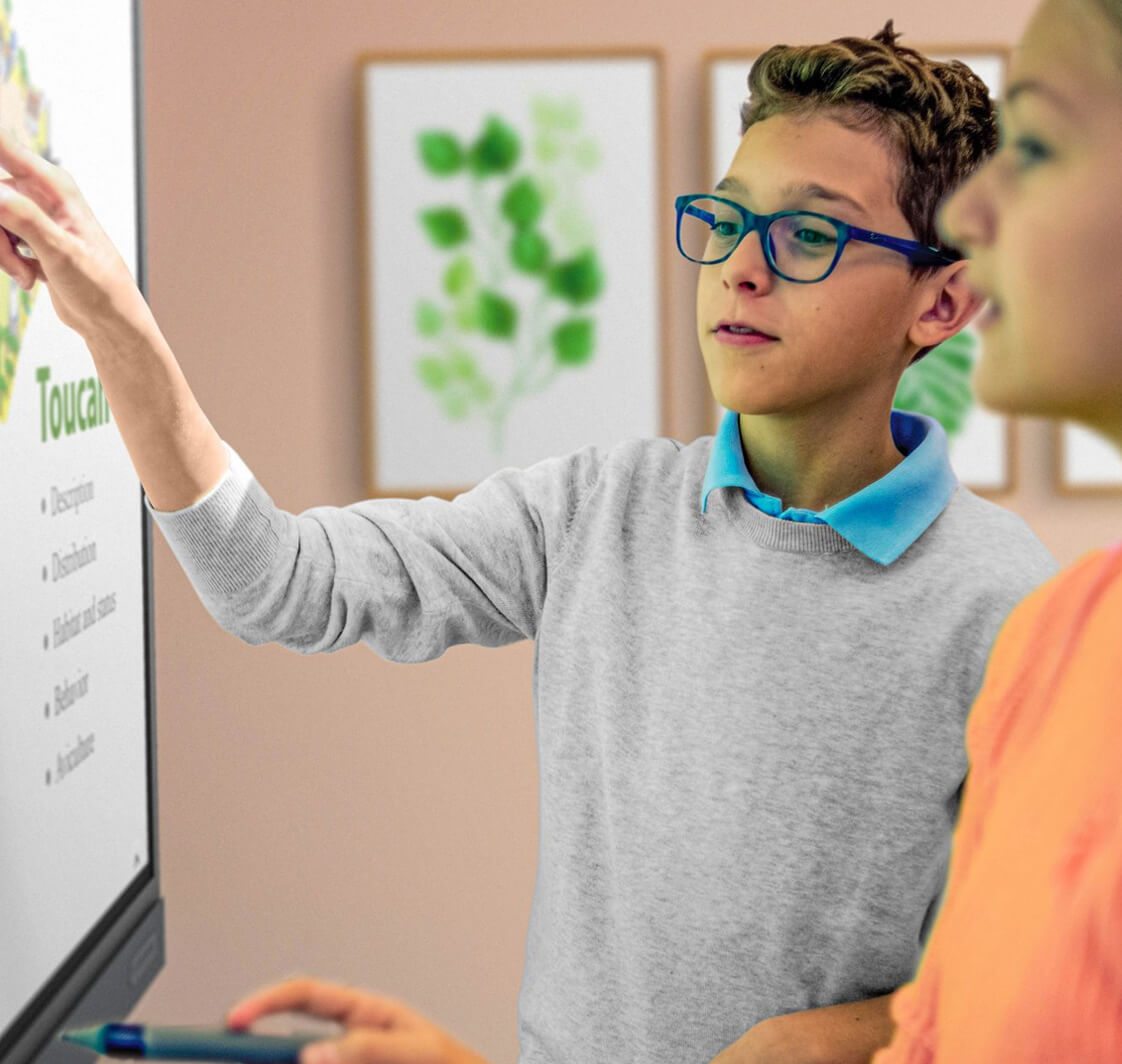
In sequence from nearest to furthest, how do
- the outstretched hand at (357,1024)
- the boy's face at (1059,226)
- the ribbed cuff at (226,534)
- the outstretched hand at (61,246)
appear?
the boy's face at (1059,226) → the outstretched hand at (357,1024) → the outstretched hand at (61,246) → the ribbed cuff at (226,534)

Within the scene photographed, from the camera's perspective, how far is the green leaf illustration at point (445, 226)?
2.22 m

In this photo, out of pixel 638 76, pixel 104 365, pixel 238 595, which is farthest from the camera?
pixel 638 76

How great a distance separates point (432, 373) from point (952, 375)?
36.2 inches

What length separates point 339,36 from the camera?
221 centimetres

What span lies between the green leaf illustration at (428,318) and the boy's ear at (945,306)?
1.32 metres

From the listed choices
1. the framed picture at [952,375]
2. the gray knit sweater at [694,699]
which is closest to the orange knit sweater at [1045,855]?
the gray knit sweater at [694,699]

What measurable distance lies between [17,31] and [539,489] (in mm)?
539

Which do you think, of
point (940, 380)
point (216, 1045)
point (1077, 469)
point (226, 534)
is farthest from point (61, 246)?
point (1077, 469)

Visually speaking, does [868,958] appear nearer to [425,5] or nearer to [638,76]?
[638,76]

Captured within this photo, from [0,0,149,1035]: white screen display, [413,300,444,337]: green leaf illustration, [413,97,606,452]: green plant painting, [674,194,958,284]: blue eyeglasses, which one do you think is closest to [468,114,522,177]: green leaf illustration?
[413,97,606,452]: green plant painting

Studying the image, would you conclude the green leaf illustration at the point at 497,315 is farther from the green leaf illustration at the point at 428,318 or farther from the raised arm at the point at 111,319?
the raised arm at the point at 111,319

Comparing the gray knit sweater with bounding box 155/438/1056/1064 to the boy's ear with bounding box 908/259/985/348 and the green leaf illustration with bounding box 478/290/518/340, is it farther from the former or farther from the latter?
the green leaf illustration with bounding box 478/290/518/340

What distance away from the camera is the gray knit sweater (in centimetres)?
97

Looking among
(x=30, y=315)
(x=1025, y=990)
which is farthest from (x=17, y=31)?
(x=1025, y=990)
